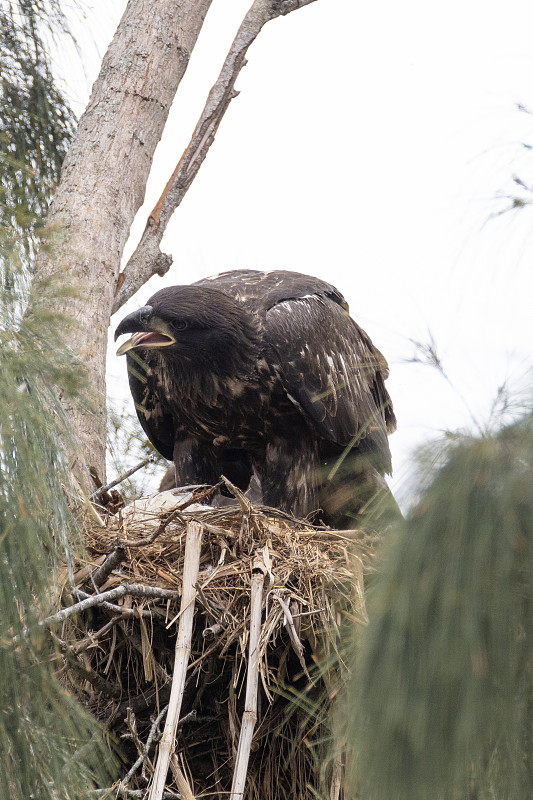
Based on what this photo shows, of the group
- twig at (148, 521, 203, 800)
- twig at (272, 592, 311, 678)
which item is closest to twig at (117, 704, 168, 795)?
twig at (148, 521, 203, 800)

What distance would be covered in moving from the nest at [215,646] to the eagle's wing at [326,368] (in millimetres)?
1149

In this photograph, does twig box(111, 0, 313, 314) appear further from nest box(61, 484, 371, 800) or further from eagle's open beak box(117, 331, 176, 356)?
nest box(61, 484, 371, 800)

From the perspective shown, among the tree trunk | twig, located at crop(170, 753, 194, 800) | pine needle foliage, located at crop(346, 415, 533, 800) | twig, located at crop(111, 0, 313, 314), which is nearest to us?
pine needle foliage, located at crop(346, 415, 533, 800)

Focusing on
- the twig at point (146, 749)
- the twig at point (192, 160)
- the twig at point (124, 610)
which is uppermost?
the twig at point (192, 160)

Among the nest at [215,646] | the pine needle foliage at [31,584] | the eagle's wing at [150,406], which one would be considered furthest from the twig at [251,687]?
the eagle's wing at [150,406]

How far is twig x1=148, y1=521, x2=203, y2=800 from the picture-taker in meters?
3.09

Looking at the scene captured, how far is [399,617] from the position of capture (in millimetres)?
1857

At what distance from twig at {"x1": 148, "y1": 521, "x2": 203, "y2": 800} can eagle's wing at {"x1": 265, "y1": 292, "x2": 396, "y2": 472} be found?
4.27 feet

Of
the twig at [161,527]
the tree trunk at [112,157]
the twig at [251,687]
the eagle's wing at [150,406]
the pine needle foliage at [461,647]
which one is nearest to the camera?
the pine needle foliage at [461,647]

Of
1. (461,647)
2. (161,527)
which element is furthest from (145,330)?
(461,647)

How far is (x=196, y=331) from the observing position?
5125mm

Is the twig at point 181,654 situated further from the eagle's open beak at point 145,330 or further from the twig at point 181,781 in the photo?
the eagle's open beak at point 145,330

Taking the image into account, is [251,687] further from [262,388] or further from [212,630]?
[262,388]

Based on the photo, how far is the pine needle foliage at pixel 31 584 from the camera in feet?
8.33
